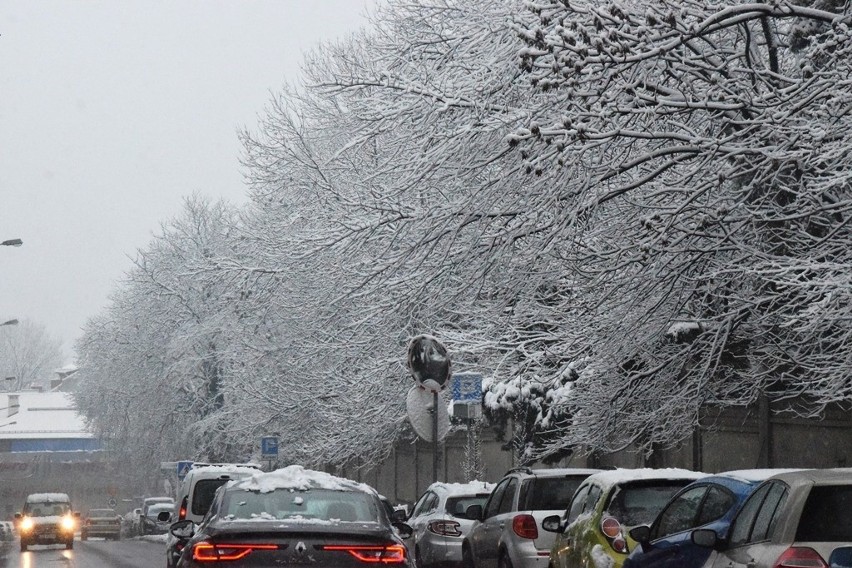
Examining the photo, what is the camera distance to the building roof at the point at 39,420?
128 metres

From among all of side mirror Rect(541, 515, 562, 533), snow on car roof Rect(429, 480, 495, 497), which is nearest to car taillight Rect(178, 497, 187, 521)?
snow on car roof Rect(429, 480, 495, 497)

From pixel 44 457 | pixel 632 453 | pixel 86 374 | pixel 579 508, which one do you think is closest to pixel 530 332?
pixel 632 453

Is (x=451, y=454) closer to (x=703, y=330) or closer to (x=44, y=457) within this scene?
(x=703, y=330)

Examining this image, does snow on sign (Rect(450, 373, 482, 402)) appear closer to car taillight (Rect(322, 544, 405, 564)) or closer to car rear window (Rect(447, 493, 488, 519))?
car rear window (Rect(447, 493, 488, 519))

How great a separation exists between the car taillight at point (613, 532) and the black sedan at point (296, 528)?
80.7 inches

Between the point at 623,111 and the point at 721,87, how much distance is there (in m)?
0.92

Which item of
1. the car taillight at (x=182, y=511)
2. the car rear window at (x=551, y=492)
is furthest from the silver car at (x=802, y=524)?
the car taillight at (x=182, y=511)

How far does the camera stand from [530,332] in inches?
838

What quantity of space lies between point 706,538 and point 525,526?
6021mm

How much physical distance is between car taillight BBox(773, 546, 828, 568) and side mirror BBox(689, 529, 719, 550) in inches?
58.0

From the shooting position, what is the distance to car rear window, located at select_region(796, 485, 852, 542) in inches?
297

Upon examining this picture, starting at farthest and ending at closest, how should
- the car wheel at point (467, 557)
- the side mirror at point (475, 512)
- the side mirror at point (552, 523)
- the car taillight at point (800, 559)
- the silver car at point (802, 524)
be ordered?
the car wheel at point (467, 557) < the side mirror at point (475, 512) < the side mirror at point (552, 523) < the silver car at point (802, 524) < the car taillight at point (800, 559)

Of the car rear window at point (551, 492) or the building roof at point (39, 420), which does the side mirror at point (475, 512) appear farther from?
the building roof at point (39, 420)

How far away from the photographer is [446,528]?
61.6 ft
